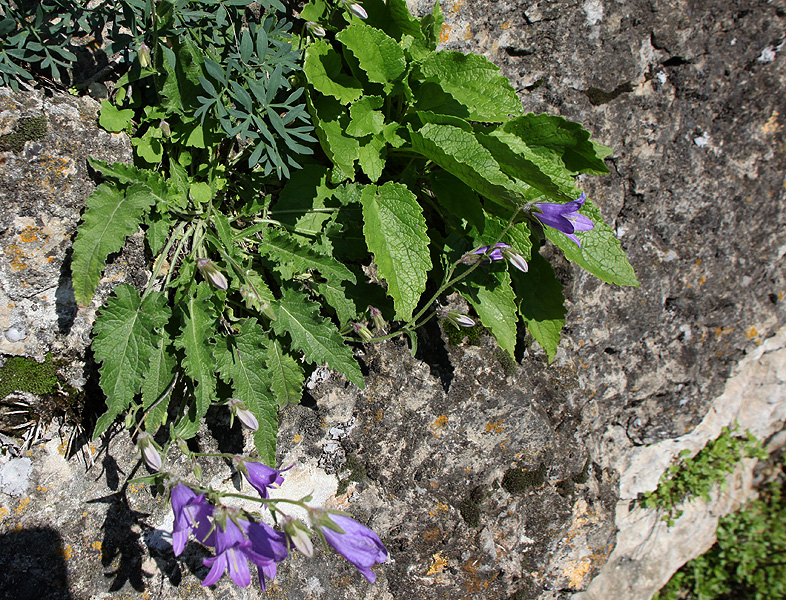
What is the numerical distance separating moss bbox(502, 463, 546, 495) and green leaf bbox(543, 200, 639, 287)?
116 centimetres

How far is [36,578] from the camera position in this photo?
2184 mm

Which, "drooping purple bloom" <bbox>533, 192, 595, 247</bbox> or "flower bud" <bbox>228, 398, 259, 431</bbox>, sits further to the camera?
"drooping purple bloom" <bbox>533, 192, 595, 247</bbox>

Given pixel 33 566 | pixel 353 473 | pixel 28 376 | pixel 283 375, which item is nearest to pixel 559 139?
pixel 283 375

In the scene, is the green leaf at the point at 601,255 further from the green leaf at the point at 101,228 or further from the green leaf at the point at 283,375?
the green leaf at the point at 101,228

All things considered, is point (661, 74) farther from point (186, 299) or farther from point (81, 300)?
point (81, 300)

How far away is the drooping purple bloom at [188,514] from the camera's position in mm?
1983

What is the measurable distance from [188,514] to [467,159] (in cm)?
177

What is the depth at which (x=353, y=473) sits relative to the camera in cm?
275

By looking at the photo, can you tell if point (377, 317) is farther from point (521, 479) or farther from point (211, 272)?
point (521, 479)

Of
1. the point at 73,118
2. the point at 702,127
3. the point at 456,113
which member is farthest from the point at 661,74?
the point at 73,118

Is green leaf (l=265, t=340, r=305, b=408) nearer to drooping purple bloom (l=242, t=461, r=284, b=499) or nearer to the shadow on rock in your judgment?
drooping purple bloom (l=242, t=461, r=284, b=499)

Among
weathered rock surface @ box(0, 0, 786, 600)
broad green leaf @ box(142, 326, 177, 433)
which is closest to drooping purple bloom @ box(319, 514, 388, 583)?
weathered rock surface @ box(0, 0, 786, 600)

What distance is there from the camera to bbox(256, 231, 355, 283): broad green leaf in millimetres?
2316

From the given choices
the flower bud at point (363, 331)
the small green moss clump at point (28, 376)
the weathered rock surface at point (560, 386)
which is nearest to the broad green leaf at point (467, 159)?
the flower bud at point (363, 331)
